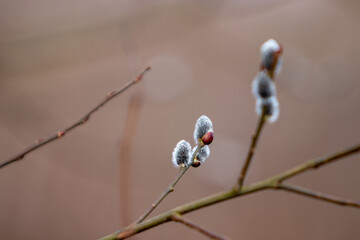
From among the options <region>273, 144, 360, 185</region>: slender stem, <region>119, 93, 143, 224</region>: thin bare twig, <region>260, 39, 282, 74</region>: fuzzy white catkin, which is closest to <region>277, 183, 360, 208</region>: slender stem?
<region>273, 144, 360, 185</region>: slender stem

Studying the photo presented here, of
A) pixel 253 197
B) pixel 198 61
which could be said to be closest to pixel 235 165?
pixel 253 197

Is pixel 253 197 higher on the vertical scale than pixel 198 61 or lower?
lower

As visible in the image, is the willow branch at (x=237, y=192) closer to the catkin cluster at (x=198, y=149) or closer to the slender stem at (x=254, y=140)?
the slender stem at (x=254, y=140)

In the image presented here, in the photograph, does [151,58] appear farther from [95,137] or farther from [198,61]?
[95,137]

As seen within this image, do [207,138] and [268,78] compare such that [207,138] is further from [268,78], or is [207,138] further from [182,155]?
[268,78]

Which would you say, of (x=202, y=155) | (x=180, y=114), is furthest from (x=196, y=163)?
(x=180, y=114)
